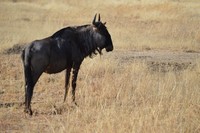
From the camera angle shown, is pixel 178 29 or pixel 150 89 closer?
pixel 150 89

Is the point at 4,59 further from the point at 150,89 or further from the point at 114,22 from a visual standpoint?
the point at 114,22

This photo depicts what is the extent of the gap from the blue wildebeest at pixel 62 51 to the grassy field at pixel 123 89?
1.80ft

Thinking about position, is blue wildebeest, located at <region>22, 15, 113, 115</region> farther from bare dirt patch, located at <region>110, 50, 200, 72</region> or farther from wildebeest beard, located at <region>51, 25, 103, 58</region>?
bare dirt patch, located at <region>110, 50, 200, 72</region>

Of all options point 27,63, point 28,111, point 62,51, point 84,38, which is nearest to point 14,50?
point 84,38

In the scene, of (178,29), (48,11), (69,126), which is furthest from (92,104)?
(48,11)

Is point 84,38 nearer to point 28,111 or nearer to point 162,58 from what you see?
point 28,111

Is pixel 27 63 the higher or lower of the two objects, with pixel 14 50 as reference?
higher

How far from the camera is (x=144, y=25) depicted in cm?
2866

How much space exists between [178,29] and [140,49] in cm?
702

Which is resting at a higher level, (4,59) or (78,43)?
→ (78,43)

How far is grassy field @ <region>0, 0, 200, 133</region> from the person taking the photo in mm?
5969

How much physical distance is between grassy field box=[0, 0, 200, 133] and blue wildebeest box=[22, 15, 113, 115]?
0.55 m

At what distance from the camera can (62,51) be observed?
27.3ft

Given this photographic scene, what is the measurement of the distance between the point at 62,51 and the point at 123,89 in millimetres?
1767
